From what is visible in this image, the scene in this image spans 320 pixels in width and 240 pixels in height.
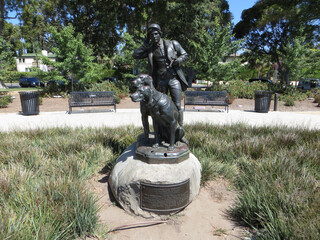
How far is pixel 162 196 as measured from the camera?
3.04m

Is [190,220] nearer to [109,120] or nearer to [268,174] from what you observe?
[268,174]

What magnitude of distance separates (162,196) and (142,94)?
1432 millimetres

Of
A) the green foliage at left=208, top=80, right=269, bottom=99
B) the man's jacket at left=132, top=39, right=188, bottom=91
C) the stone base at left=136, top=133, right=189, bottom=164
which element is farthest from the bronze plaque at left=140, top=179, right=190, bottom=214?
the green foliage at left=208, top=80, right=269, bottom=99

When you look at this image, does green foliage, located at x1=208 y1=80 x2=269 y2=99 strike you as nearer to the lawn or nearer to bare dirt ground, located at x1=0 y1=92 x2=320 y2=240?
the lawn

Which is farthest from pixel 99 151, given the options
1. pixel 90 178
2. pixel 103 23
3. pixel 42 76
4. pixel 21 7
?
pixel 21 7

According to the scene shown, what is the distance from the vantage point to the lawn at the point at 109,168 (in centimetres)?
238

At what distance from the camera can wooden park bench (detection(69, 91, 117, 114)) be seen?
36.0 feet

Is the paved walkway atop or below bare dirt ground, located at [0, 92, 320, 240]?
atop

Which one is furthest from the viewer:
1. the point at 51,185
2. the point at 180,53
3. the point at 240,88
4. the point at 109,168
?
the point at 240,88

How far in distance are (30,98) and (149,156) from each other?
30.2 feet

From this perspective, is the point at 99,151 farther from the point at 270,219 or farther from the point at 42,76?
the point at 42,76

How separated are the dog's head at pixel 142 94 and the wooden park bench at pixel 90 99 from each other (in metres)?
8.62

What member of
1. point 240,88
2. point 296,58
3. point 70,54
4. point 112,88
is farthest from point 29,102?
point 296,58

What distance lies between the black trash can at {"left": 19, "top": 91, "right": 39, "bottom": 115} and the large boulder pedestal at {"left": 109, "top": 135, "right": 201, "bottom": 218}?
872cm
